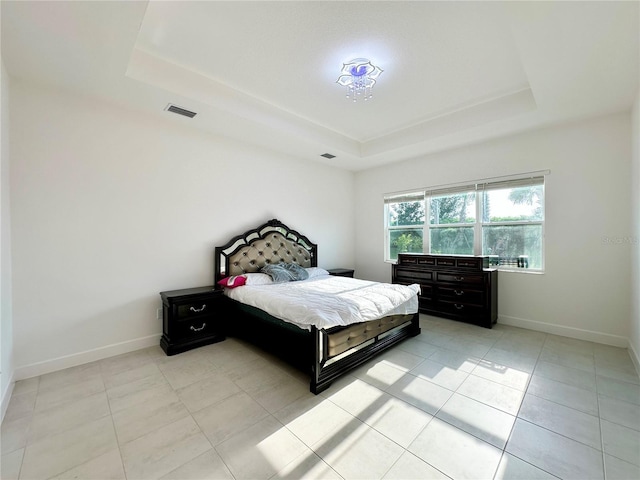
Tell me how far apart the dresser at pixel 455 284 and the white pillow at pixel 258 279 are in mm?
2223

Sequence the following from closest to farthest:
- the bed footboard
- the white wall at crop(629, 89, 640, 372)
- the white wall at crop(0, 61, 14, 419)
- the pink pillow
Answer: the white wall at crop(0, 61, 14, 419)
the bed footboard
the white wall at crop(629, 89, 640, 372)
the pink pillow

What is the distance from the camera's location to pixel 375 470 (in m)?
1.49

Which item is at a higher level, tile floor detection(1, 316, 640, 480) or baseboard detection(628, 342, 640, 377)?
baseboard detection(628, 342, 640, 377)

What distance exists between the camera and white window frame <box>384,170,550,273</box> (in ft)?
12.0

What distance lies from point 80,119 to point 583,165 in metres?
5.73

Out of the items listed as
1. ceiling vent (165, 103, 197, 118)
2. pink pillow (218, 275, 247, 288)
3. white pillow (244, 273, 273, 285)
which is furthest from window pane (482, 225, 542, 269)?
ceiling vent (165, 103, 197, 118)

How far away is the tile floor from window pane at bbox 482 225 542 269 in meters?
1.31

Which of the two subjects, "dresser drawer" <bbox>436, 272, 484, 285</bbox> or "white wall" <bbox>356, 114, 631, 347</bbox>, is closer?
"white wall" <bbox>356, 114, 631, 347</bbox>

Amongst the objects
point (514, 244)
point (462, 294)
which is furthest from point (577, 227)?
point (462, 294)

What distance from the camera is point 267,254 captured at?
13.7 ft

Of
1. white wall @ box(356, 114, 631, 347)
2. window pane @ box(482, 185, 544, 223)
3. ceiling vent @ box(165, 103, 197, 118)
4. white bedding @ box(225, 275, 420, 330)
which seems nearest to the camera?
white bedding @ box(225, 275, 420, 330)

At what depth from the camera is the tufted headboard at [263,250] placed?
3.73 m

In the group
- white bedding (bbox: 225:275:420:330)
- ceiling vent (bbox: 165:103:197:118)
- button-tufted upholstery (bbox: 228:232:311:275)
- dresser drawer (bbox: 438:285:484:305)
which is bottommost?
dresser drawer (bbox: 438:285:484:305)

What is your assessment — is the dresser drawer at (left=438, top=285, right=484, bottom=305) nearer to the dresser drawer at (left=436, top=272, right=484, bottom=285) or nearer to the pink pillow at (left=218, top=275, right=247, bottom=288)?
the dresser drawer at (left=436, top=272, right=484, bottom=285)
